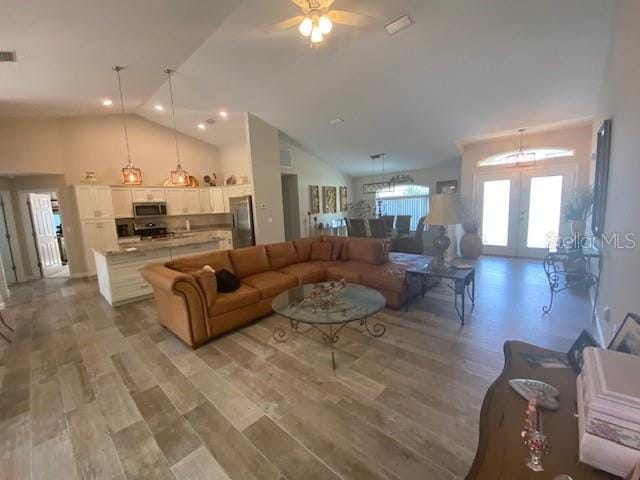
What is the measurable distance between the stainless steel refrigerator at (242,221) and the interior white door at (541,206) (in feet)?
20.4

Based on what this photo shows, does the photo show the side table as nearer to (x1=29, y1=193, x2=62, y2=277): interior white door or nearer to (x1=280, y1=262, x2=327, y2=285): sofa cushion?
(x1=280, y1=262, x2=327, y2=285): sofa cushion

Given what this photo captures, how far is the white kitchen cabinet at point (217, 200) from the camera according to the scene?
7805 millimetres

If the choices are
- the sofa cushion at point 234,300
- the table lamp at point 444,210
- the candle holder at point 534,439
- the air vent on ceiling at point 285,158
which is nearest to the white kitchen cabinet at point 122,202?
the air vent on ceiling at point 285,158

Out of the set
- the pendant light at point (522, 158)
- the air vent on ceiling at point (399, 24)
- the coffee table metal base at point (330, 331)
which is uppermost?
the air vent on ceiling at point (399, 24)

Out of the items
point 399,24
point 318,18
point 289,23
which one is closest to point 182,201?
point 289,23

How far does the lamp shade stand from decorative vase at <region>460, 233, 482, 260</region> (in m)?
3.51

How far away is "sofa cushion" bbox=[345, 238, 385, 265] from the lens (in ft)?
14.2

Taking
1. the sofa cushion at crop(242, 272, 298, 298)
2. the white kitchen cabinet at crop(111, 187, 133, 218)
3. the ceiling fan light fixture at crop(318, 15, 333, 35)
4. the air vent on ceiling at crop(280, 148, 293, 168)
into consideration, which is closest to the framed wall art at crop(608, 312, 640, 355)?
the ceiling fan light fixture at crop(318, 15, 333, 35)

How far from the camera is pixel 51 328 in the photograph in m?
3.64

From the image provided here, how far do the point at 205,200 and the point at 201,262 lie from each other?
15.7 feet

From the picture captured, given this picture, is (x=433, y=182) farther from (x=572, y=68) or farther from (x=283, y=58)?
(x=283, y=58)

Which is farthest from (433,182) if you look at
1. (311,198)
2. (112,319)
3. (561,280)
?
(112,319)

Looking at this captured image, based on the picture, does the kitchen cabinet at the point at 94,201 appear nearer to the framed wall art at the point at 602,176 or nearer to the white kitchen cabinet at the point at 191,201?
the white kitchen cabinet at the point at 191,201

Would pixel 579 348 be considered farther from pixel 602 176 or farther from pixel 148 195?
pixel 148 195
